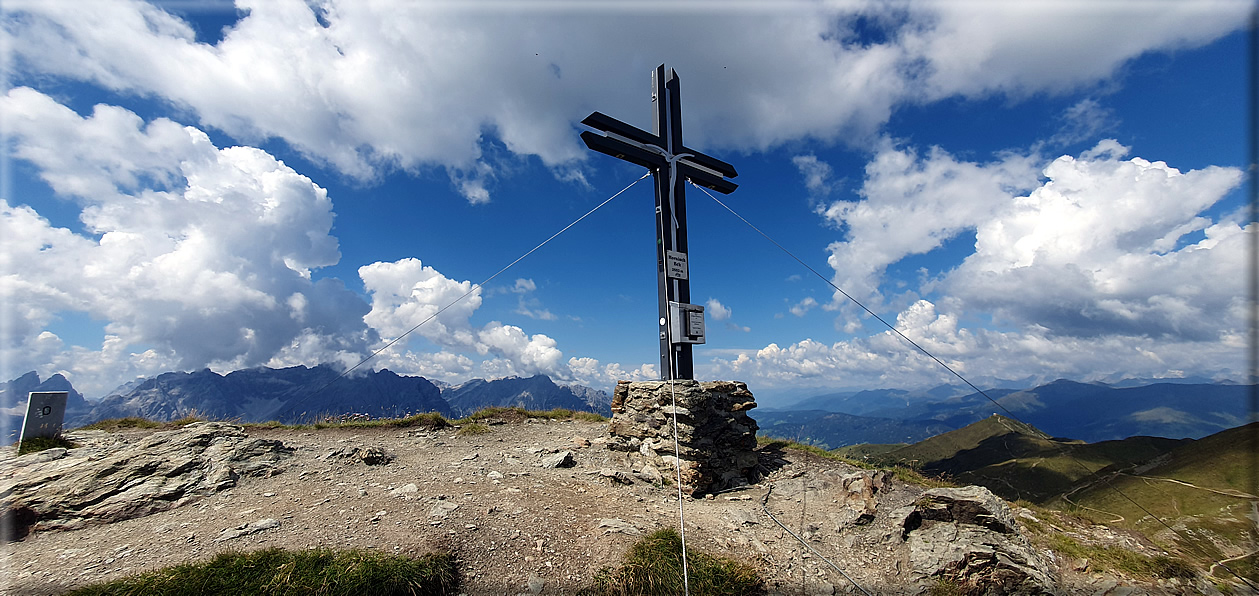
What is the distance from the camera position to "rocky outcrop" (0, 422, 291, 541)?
7069 millimetres

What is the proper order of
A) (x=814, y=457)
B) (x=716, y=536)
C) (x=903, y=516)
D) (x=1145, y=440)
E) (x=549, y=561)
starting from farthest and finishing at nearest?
(x=1145, y=440) → (x=814, y=457) → (x=903, y=516) → (x=716, y=536) → (x=549, y=561)

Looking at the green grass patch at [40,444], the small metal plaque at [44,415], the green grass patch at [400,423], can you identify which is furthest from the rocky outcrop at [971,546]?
the small metal plaque at [44,415]

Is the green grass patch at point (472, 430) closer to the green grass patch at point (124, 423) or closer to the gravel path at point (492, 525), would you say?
the gravel path at point (492, 525)

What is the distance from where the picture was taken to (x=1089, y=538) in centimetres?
750

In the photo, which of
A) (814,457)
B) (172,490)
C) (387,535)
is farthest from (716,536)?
(172,490)

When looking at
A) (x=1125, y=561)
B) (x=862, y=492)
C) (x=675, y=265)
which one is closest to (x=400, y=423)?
(x=675, y=265)

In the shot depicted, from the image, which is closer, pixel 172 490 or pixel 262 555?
pixel 262 555

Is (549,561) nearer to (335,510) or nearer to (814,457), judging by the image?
(335,510)

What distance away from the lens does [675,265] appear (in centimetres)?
1085

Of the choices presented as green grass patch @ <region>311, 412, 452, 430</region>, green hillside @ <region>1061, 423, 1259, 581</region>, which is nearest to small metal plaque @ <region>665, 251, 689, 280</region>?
green grass patch @ <region>311, 412, 452, 430</region>

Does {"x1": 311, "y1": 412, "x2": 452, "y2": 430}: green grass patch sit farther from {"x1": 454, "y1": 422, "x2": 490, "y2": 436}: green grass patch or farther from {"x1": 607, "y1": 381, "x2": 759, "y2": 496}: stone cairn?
{"x1": 607, "y1": 381, "x2": 759, "y2": 496}: stone cairn

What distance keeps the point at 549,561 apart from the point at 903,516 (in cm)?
627

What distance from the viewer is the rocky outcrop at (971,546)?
20.0 feet

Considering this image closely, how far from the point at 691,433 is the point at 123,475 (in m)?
11.0
